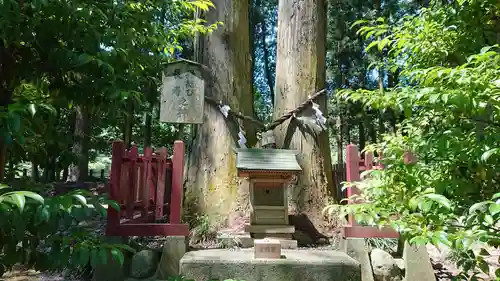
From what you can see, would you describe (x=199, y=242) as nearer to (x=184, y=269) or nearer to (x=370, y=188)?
(x=184, y=269)

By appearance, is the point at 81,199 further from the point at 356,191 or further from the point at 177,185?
the point at 356,191

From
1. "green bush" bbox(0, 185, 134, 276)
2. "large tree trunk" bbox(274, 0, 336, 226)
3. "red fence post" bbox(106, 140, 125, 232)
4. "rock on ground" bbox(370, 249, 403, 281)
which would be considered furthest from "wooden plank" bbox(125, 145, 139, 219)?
"rock on ground" bbox(370, 249, 403, 281)

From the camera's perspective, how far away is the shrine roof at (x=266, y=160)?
14.3ft

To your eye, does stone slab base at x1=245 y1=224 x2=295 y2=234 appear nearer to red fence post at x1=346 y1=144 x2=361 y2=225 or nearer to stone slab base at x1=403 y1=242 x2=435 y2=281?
red fence post at x1=346 y1=144 x2=361 y2=225

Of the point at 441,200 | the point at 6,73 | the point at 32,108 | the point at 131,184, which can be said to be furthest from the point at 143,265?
the point at 441,200

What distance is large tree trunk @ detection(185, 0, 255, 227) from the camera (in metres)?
5.24

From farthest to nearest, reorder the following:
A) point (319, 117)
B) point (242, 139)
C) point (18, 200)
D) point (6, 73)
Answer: point (319, 117) < point (242, 139) < point (6, 73) < point (18, 200)

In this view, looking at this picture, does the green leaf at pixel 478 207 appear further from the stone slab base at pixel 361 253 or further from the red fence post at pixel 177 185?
the red fence post at pixel 177 185

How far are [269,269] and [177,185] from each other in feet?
4.66

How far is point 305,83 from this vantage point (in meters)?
5.67

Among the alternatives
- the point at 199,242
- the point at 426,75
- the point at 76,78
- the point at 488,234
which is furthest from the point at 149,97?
the point at 199,242

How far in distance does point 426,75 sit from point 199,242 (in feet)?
12.4

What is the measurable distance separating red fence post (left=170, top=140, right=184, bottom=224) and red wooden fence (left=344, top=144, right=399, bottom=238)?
6.48ft

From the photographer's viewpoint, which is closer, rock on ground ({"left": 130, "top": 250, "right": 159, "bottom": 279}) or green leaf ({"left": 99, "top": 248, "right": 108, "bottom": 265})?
green leaf ({"left": 99, "top": 248, "right": 108, "bottom": 265})
